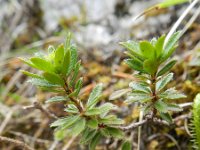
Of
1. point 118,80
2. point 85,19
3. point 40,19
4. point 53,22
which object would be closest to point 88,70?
point 118,80


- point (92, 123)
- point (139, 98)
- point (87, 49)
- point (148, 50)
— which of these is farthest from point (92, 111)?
point (87, 49)

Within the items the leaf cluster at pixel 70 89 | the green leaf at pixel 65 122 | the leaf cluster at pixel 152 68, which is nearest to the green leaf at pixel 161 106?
the leaf cluster at pixel 152 68

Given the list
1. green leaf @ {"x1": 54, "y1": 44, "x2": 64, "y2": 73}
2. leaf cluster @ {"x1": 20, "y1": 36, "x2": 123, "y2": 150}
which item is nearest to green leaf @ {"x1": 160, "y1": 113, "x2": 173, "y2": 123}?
leaf cluster @ {"x1": 20, "y1": 36, "x2": 123, "y2": 150}

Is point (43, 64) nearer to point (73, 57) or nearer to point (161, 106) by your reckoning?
point (73, 57)

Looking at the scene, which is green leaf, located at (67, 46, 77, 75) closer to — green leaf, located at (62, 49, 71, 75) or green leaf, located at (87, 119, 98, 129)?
green leaf, located at (62, 49, 71, 75)

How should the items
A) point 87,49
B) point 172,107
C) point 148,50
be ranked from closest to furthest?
1. point 148,50
2. point 172,107
3. point 87,49

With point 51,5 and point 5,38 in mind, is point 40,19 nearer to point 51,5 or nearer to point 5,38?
point 51,5
